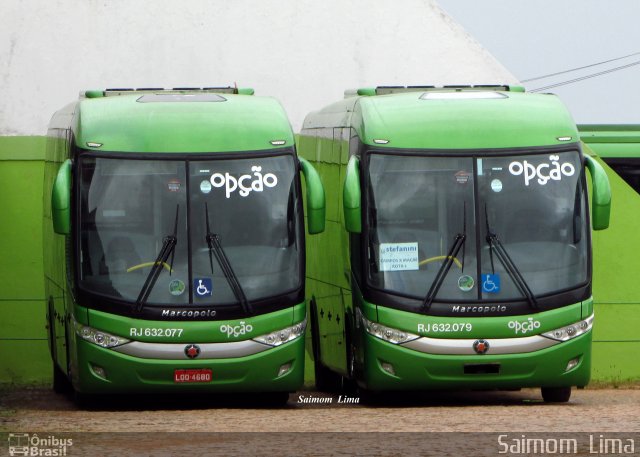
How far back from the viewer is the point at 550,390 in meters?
18.3

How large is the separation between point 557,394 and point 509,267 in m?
1.78

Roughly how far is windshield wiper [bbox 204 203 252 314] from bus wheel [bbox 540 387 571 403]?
133 inches

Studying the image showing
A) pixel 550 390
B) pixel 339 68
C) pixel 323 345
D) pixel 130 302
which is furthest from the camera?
pixel 339 68

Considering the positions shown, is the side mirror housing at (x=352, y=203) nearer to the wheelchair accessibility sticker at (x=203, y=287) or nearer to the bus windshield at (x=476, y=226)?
the bus windshield at (x=476, y=226)

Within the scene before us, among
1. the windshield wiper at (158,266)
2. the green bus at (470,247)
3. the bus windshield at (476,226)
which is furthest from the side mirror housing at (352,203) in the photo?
the windshield wiper at (158,266)

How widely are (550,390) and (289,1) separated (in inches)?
411

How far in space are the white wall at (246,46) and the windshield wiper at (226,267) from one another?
31.1 feet

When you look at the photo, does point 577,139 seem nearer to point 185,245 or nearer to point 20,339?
point 185,245

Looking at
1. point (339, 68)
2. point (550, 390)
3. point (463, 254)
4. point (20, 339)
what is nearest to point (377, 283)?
point (463, 254)

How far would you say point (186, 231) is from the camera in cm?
1706

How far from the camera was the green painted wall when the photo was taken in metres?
22.4

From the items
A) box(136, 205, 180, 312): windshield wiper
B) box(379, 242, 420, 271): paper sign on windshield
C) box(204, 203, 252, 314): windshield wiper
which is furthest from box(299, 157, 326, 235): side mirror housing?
box(136, 205, 180, 312): windshield wiper

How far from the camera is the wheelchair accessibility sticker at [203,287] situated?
669 inches

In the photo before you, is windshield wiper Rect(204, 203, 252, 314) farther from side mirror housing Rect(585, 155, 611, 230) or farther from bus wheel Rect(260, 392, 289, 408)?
side mirror housing Rect(585, 155, 611, 230)
